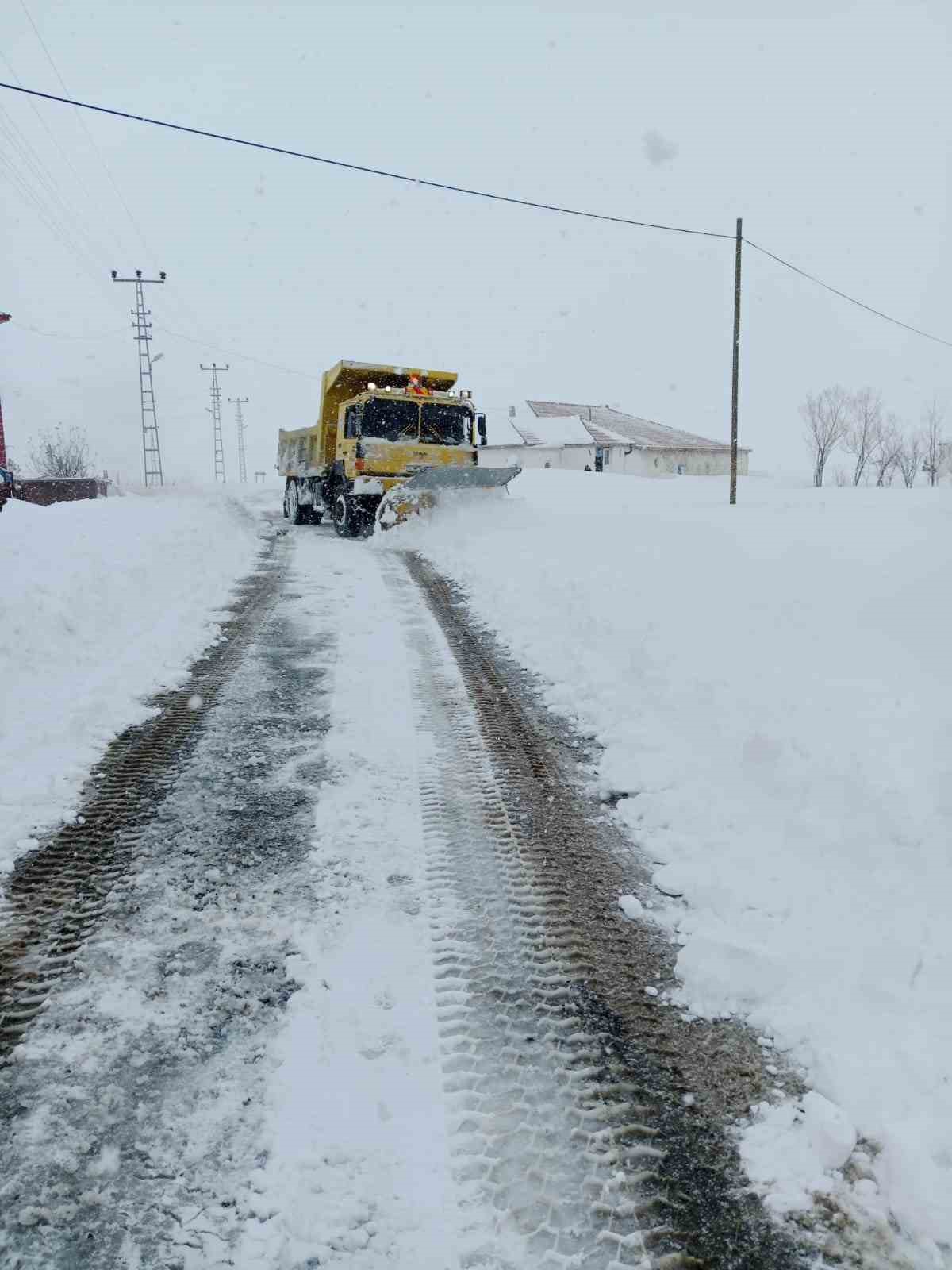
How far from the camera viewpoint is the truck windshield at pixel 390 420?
54.2ft

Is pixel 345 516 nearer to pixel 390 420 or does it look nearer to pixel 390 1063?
pixel 390 420

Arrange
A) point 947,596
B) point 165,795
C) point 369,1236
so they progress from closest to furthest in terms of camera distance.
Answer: point 369,1236 < point 165,795 < point 947,596

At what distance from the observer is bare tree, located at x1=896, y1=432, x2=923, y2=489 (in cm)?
6738

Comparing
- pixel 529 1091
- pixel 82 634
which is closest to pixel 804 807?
pixel 529 1091

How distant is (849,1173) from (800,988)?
0.71 meters

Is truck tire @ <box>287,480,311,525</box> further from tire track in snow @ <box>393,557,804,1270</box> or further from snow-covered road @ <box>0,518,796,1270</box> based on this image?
tire track in snow @ <box>393,557,804,1270</box>

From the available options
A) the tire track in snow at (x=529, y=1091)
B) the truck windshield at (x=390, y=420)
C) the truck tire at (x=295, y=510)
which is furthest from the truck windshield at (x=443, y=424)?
the tire track in snow at (x=529, y=1091)

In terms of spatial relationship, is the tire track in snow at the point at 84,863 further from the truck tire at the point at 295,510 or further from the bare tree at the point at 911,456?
the bare tree at the point at 911,456

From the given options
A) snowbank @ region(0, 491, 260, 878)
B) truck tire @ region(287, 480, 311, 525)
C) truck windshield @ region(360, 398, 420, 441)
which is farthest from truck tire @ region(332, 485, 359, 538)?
truck tire @ region(287, 480, 311, 525)

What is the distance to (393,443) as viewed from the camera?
16.5 metres

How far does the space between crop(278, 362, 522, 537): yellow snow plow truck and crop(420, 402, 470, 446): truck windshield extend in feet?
0.05

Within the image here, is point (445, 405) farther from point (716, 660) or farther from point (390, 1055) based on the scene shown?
point (390, 1055)

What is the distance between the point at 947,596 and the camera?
7570 millimetres

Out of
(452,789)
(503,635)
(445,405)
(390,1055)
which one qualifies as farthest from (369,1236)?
(445,405)
